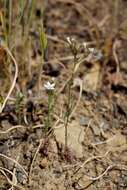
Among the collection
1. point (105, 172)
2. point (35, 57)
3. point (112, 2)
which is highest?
point (112, 2)

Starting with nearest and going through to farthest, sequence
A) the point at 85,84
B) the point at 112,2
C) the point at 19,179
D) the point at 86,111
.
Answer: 1. the point at 19,179
2. the point at 86,111
3. the point at 85,84
4. the point at 112,2

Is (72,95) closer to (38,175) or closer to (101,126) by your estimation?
(101,126)

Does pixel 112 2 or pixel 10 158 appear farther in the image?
pixel 112 2

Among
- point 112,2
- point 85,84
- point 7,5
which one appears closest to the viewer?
point 7,5

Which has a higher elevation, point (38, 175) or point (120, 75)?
point (120, 75)

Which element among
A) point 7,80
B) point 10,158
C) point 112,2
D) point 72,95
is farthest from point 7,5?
point 112,2

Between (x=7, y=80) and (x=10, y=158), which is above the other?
(x=7, y=80)

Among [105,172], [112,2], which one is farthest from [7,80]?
[112,2]

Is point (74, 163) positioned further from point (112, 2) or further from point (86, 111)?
point (112, 2)

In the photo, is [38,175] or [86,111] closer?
[38,175]

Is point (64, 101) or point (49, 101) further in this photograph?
point (64, 101)
